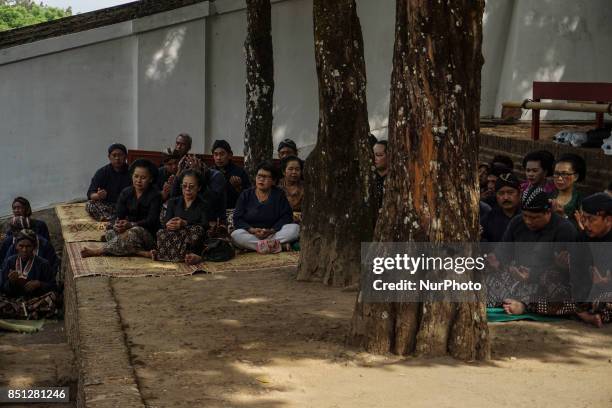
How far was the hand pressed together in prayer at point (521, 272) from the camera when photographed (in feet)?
26.4

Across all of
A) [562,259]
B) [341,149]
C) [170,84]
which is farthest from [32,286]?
[562,259]

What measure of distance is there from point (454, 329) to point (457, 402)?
89 centimetres

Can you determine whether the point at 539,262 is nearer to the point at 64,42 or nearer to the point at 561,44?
the point at 561,44

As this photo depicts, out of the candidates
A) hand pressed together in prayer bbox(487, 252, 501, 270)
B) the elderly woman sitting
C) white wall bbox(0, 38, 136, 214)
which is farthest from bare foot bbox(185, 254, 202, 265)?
white wall bbox(0, 38, 136, 214)

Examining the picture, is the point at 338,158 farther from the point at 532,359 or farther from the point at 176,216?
the point at 532,359

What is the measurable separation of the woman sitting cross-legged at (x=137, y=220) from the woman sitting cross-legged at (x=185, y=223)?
29 cm

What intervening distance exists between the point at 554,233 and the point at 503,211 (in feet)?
3.70

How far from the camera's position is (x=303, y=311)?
8.41 metres

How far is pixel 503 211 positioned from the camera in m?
9.10

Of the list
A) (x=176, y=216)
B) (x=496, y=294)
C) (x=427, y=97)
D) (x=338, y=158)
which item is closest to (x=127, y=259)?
(x=176, y=216)

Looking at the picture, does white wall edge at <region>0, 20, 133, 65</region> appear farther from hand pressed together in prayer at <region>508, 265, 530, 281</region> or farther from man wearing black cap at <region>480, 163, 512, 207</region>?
hand pressed together in prayer at <region>508, 265, 530, 281</region>

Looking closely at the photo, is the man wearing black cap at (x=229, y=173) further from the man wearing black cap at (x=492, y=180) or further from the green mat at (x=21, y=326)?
the man wearing black cap at (x=492, y=180)

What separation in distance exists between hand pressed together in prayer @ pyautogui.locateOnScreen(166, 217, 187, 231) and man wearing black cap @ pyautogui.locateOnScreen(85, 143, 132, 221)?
3.07 m

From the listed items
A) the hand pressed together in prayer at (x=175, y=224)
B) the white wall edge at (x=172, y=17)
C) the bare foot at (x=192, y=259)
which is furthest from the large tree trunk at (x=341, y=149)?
the white wall edge at (x=172, y=17)
